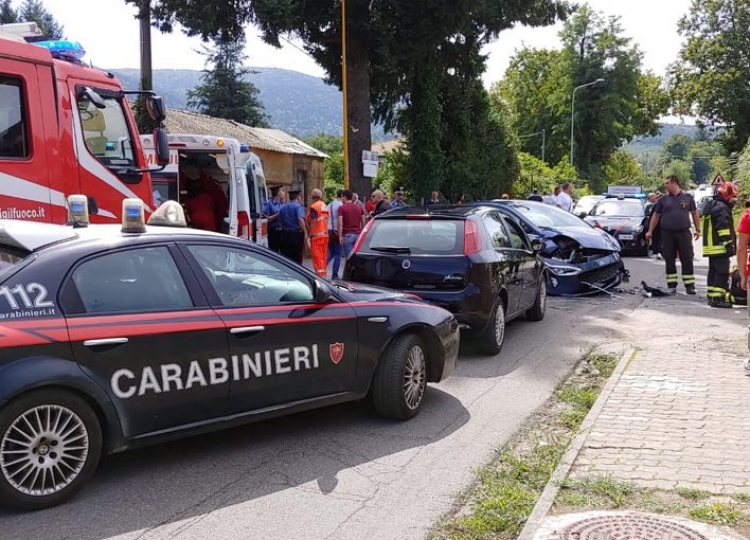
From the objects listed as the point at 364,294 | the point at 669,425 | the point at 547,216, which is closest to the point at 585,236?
the point at 547,216

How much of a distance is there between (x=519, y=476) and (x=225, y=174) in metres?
10.3

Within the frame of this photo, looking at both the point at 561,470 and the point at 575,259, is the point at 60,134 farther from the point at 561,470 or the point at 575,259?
the point at 575,259

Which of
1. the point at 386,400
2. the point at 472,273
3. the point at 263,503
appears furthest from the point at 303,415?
the point at 472,273

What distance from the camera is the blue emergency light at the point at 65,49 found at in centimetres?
735

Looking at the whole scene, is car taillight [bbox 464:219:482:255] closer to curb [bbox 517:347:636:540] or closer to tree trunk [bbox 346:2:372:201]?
curb [bbox 517:347:636:540]

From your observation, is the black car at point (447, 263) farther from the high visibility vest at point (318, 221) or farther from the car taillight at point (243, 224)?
the high visibility vest at point (318, 221)

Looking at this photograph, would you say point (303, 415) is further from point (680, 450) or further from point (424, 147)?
point (424, 147)

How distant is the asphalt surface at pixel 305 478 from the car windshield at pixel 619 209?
15415mm

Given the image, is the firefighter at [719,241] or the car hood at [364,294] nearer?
the car hood at [364,294]

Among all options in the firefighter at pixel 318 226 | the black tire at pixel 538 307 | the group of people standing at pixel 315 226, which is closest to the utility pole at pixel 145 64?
the group of people standing at pixel 315 226

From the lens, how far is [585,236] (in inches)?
480

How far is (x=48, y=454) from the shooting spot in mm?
3770

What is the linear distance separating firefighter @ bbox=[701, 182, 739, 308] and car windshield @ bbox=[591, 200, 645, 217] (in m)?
9.77

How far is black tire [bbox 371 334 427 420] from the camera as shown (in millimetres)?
5270
